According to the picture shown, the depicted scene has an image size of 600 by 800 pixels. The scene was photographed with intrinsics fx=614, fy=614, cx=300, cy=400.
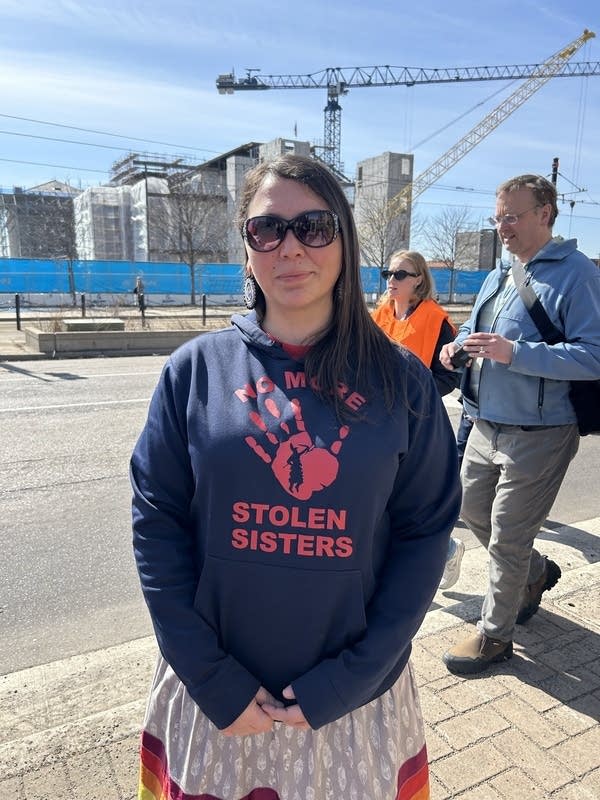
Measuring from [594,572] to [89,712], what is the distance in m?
2.92

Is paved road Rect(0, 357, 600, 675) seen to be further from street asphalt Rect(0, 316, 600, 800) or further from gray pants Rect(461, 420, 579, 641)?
gray pants Rect(461, 420, 579, 641)

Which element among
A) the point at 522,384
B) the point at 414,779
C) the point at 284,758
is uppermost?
the point at 522,384

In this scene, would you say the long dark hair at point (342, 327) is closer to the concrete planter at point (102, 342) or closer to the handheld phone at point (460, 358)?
the handheld phone at point (460, 358)

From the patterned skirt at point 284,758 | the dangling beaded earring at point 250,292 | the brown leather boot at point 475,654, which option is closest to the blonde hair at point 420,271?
the brown leather boot at point 475,654

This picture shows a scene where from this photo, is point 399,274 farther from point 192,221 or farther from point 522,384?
point 192,221

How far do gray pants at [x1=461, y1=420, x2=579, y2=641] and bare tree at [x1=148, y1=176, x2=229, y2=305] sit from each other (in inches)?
1536

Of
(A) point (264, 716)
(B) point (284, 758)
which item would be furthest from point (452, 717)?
(A) point (264, 716)

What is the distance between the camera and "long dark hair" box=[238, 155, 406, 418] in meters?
1.45

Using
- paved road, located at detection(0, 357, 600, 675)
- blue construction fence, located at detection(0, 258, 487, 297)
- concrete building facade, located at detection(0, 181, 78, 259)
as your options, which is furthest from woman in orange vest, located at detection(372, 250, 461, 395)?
concrete building facade, located at detection(0, 181, 78, 259)

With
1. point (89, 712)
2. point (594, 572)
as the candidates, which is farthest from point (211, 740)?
point (594, 572)

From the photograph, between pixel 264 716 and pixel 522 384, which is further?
pixel 522 384

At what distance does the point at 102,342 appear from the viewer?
14.7 meters

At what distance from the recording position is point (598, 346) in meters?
2.49

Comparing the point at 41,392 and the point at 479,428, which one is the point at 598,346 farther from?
the point at 41,392
